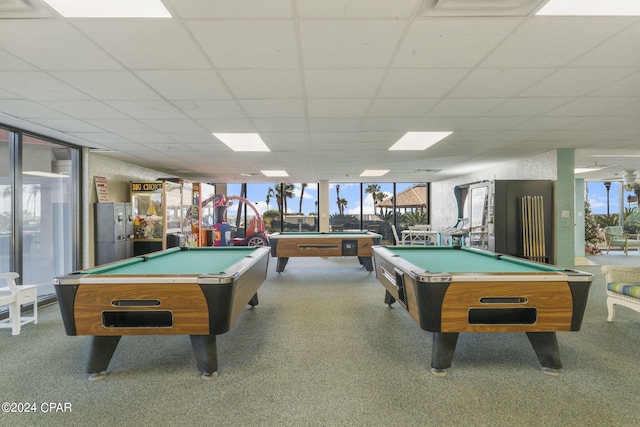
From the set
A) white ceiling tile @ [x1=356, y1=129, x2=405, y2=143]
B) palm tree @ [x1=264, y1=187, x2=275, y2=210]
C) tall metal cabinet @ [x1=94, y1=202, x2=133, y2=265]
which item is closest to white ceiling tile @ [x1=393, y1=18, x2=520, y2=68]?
white ceiling tile @ [x1=356, y1=129, x2=405, y2=143]

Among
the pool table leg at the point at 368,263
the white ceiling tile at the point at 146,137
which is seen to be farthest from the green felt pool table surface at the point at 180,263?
the pool table leg at the point at 368,263

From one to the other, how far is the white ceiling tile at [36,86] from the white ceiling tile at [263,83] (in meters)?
1.48

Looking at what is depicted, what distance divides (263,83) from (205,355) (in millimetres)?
2283

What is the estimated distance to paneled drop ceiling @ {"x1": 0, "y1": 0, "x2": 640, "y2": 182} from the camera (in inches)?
72.7

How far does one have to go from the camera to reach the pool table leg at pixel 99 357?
7.31 ft

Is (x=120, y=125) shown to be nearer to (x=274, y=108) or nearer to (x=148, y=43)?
(x=274, y=108)

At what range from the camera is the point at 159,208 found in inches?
257

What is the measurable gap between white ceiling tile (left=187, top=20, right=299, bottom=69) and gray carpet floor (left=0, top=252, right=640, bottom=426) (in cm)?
236

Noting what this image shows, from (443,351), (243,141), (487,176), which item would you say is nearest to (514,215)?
(487,176)

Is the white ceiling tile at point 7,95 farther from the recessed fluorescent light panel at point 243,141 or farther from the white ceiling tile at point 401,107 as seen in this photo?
the white ceiling tile at point 401,107

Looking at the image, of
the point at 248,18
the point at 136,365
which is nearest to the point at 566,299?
the point at 248,18

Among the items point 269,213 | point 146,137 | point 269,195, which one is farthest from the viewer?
point 269,195

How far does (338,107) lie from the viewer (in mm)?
3352

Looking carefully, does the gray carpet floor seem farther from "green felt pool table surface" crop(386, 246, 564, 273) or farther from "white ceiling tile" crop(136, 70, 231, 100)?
"white ceiling tile" crop(136, 70, 231, 100)
